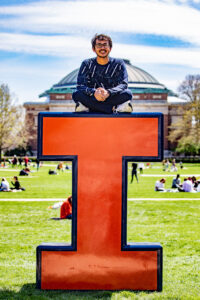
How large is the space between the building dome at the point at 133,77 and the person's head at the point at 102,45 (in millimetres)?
75812

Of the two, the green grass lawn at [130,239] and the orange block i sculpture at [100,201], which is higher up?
the orange block i sculpture at [100,201]

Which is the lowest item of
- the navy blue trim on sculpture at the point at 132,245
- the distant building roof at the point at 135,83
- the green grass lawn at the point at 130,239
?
the green grass lawn at the point at 130,239

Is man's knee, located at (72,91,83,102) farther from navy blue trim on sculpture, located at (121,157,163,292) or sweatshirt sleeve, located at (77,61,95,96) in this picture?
navy blue trim on sculpture, located at (121,157,163,292)

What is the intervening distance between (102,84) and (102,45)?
500 mm

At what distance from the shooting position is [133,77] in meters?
83.1

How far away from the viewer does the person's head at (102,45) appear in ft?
18.7

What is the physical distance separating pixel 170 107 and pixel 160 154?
7097cm

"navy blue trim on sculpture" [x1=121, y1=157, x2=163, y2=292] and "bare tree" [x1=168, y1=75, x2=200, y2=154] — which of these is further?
"bare tree" [x1=168, y1=75, x2=200, y2=154]

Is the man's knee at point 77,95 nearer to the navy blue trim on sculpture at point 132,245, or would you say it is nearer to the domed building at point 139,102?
the navy blue trim on sculpture at point 132,245

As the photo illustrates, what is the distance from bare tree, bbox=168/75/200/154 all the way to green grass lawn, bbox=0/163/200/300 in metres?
36.6

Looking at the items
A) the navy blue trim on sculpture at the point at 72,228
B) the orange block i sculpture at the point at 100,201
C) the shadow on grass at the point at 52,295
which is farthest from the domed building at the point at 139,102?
the shadow on grass at the point at 52,295

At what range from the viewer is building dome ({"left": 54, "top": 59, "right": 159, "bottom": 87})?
271 feet

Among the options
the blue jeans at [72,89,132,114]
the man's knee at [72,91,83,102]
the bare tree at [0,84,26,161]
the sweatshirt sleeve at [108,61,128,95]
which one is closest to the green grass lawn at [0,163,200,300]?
the blue jeans at [72,89,132,114]

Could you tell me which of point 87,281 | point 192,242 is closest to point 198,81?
point 192,242
